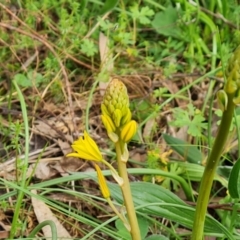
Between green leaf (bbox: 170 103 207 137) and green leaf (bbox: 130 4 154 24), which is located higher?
green leaf (bbox: 130 4 154 24)

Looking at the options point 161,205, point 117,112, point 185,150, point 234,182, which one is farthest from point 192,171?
point 117,112

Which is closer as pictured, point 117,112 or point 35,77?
point 117,112

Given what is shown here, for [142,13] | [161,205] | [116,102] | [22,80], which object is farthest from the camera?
[142,13]

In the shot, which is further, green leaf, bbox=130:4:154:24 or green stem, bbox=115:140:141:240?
green leaf, bbox=130:4:154:24

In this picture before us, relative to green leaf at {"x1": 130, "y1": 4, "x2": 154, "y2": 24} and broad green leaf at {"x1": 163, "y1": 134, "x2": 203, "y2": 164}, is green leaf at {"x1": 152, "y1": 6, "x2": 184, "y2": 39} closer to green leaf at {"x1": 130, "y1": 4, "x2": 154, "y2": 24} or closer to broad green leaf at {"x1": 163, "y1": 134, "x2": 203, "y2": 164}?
green leaf at {"x1": 130, "y1": 4, "x2": 154, "y2": 24}

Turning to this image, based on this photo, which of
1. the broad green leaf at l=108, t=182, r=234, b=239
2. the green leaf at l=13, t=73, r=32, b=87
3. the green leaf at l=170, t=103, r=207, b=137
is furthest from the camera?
the green leaf at l=13, t=73, r=32, b=87

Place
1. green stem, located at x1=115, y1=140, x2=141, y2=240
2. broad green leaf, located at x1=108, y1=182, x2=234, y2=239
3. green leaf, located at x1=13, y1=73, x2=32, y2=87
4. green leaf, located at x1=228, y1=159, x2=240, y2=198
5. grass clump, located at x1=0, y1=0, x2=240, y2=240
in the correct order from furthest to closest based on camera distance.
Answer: green leaf, located at x1=13, y1=73, x2=32, y2=87 < grass clump, located at x1=0, y1=0, x2=240, y2=240 < broad green leaf, located at x1=108, y1=182, x2=234, y2=239 < green leaf, located at x1=228, y1=159, x2=240, y2=198 < green stem, located at x1=115, y1=140, x2=141, y2=240

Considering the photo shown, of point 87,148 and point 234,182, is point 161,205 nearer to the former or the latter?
point 234,182

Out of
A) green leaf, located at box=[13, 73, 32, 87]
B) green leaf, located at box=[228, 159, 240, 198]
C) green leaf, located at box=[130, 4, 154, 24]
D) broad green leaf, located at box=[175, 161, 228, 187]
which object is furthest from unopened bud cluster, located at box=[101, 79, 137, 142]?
green leaf, located at box=[130, 4, 154, 24]
